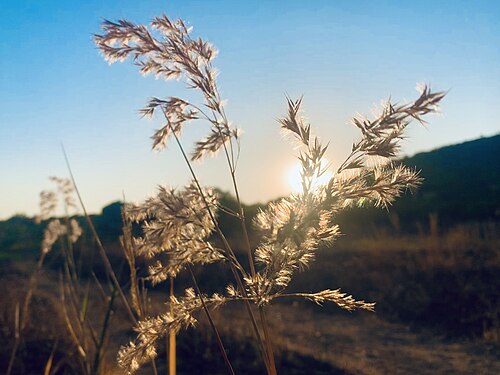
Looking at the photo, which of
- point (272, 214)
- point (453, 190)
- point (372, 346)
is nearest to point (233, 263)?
point (272, 214)

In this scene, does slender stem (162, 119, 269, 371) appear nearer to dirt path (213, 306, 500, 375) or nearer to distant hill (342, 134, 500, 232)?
dirt path (213, 306, 500, 375)

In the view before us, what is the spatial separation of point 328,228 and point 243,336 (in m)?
4.71

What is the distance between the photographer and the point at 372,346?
668 cm

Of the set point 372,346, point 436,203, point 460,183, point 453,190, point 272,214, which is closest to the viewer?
point 272,214

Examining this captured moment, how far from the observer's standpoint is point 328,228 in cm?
156

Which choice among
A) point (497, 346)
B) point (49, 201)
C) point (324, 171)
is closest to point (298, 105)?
point (324, 171)

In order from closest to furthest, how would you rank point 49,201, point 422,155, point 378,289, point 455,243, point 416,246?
point 49,201, point 378,289, point 455,243, point 416,246, point 422,155

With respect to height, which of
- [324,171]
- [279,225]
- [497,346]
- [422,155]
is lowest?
[497,346]

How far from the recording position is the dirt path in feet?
18.1

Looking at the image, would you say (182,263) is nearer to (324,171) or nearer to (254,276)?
(254,276)

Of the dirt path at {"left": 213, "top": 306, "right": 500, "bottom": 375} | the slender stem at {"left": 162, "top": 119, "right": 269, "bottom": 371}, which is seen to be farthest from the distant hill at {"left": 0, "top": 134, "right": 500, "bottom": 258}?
the slender stem at {"left": 162, "top": 119, "right": 269, "bottom": 371}

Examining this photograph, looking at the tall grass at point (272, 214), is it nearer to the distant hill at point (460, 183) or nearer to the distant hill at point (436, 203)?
the distant hill at point (436, 203)

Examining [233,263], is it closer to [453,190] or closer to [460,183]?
[453,190]

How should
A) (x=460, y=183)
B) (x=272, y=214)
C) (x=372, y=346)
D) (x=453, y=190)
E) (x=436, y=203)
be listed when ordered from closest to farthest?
1. (x=272, y=214)
2. (x=372, y=346)
3. (x=436, y=203)
4. (x=453, y=190)
5. (x=460, y=183)
